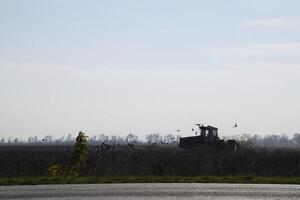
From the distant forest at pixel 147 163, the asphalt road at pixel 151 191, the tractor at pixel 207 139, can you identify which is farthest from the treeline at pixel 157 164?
the tractor at pixel 207 139

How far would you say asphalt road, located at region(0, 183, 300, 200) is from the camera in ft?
49.4

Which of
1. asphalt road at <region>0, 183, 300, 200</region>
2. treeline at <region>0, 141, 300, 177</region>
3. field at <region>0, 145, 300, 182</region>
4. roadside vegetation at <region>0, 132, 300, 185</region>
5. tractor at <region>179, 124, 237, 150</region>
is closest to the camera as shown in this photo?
asphalt road at <region>0, 183, 300, 200</region>

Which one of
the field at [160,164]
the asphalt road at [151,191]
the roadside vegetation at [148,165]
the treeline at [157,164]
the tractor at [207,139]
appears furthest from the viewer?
the tractor at [207,139]

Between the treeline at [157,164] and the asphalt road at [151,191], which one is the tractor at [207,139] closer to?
the treeline at [157,164]

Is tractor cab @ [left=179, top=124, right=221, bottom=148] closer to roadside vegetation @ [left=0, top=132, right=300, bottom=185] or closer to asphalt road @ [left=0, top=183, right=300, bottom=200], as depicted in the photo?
roadside vegetation @ [left=0, top=132, right=300, bottom=185]

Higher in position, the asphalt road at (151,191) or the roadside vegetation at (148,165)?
the roadside vegetation at (148,165)

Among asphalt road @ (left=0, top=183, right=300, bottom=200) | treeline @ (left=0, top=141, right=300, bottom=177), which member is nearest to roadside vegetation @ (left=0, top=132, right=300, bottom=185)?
treeline @ (left=0, top=141, right=300, bottom=177)

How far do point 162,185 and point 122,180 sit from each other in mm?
2499

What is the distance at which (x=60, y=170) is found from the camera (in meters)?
25.1

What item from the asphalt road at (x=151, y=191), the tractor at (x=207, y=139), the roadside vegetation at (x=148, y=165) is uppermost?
the tractor at (x=207, y=139)

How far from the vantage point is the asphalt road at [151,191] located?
49.4ft

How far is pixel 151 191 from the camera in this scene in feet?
53.1

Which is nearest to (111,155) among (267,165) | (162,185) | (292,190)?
(267,165)

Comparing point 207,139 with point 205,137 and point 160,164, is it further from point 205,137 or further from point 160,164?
point 160,164
